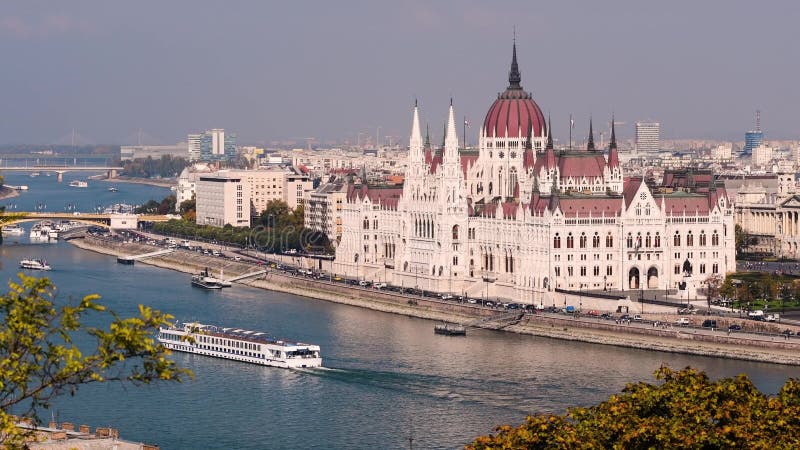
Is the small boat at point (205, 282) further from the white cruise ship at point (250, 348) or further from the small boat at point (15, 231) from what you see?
the small boat at point (15, 231)

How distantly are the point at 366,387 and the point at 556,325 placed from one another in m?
16.3

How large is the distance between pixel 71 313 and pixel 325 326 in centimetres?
5065

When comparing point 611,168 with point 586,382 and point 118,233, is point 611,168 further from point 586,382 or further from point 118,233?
point 118,233

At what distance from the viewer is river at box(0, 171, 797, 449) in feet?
149

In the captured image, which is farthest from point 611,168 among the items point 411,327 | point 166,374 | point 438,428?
point 166,374

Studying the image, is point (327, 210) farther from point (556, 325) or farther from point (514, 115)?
point (556, 325)

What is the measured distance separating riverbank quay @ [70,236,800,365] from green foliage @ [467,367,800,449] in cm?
2915

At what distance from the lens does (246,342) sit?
6041 centimetres

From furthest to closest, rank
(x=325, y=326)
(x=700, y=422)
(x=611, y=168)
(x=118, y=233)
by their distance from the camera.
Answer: (x=118, y=233)
(x=611, y=168)
(x=325, y=326)
(x=700, y=422)

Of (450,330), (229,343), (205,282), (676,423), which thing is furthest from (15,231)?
(676,423)

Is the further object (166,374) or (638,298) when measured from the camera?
(638,298)

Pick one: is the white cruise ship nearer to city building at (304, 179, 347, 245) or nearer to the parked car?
the parked car

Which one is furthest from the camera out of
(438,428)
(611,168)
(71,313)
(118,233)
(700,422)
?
(118,233)

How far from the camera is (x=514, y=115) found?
86812mm
